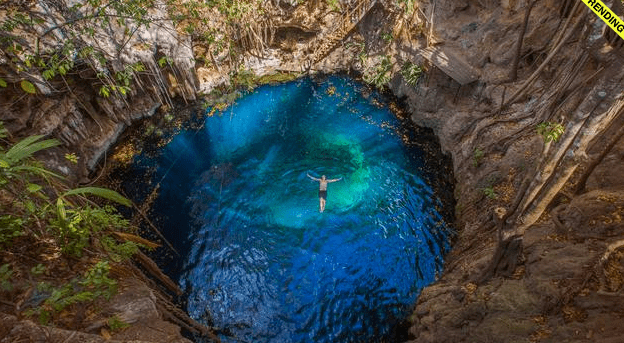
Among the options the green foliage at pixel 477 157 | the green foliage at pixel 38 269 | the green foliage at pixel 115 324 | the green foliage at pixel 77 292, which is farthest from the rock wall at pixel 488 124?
the green foliage at pixel 38 269

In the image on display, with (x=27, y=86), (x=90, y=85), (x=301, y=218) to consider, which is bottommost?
(x=301, y=218)

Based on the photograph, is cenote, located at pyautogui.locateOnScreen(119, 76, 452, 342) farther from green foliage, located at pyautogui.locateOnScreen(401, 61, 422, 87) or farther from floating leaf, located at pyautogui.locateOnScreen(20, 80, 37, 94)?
floating leaf, located at pyautogui.locateOnScreen(20, 80, 37, 94)

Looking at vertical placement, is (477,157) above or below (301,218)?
above

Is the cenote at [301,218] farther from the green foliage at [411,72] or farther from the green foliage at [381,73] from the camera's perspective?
the green foliage at [411,72]

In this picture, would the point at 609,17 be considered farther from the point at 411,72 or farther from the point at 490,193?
the point at 411,72

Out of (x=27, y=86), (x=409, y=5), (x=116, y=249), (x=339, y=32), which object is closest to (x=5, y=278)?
(x=116, y=249)

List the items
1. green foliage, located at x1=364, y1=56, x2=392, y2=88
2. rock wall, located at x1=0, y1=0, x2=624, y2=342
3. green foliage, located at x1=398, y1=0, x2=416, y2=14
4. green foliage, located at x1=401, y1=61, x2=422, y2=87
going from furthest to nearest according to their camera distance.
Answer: green foliage, located at x1=364, y1=56, x2=392, y2=88, green foliage, located at x1=401, y1=61, x2=422, y2=87, green foliage, located at x1=398, y1=0, x2=416, y2=14, rock wall, located at x1=0, y1=0, x2=624, y2=342

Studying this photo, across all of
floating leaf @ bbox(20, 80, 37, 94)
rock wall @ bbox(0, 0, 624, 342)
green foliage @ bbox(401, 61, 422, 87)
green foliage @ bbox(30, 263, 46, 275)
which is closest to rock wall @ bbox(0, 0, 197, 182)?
rock wall @ bbox(0, 0, 624, 342)
